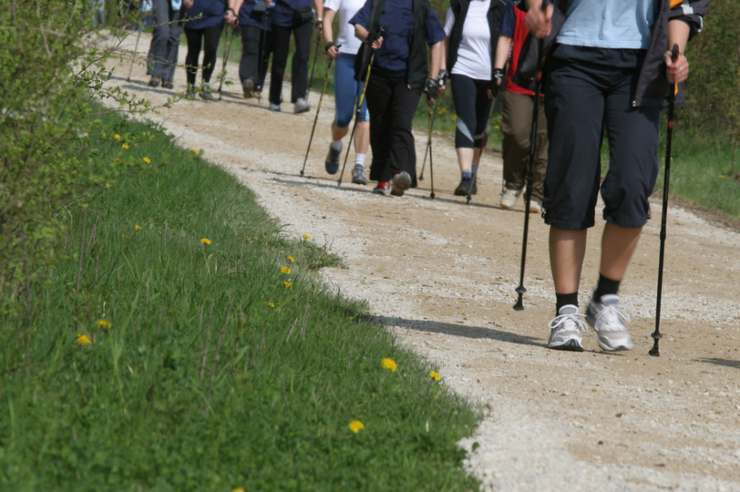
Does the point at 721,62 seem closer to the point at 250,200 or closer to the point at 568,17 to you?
the point at 250,200

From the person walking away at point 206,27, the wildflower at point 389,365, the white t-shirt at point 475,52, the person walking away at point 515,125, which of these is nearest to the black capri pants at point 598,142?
the wildflower at point 389,365

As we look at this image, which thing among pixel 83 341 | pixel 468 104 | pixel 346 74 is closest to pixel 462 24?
pixel 468 104

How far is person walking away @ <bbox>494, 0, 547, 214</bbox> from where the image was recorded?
41.8 feet

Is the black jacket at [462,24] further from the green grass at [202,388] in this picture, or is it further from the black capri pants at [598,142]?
the black capri pants at [598,142]

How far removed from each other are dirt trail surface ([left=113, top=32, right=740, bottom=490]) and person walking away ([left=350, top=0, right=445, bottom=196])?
0.49 m

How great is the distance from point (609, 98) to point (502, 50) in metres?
6.06

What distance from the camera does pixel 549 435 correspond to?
539 centimetres

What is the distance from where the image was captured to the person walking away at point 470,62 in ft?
45.4

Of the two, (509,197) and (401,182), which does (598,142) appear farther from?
(509,197)

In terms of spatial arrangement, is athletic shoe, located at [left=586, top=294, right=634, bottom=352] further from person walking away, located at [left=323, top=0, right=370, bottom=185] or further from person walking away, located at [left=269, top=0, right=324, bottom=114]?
person walking away, located at [left=269, top=0, right=324, bottom=114]

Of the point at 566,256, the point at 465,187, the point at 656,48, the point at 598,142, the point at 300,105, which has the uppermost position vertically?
the point at 656,48

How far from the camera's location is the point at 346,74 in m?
13.5

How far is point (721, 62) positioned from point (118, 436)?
17826 millimetres

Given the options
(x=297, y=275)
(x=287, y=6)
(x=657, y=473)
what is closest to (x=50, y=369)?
(x=657, y=473)
